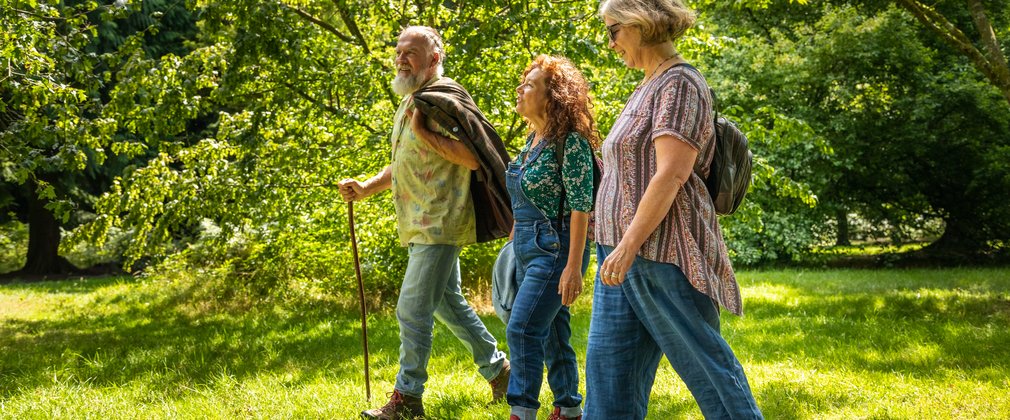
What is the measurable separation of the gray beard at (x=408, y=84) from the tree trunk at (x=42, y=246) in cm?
1681

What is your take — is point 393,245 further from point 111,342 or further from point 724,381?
point 724,381

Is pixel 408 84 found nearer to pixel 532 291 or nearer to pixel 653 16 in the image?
pixel 532 291

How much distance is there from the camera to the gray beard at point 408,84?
4.36m

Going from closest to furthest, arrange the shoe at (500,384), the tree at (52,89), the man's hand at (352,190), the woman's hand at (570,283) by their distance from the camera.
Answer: the woman's hand at (570,283), the man's hand at (352,190), the shoe at (500,384), the tree at (52,89)

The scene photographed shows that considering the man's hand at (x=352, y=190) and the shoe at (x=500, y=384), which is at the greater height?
the man's hand at (x=352, y=190)

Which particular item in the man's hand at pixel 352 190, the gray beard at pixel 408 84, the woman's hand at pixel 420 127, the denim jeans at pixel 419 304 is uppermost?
the gray beard at pixel 408 84

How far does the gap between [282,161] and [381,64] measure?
1.34m

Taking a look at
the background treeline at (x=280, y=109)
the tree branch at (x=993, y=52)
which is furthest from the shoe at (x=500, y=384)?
the tree branch at (x=993, y=52)

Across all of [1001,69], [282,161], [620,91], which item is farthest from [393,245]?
[1001,69]

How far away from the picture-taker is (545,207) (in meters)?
3.92

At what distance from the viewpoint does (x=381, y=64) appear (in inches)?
332

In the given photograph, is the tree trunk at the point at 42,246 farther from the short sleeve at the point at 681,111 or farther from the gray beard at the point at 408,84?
the short sleeve at the point at 681,111

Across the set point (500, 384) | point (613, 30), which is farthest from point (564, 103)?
point (500, 384)

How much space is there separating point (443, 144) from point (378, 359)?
8.98 feet
